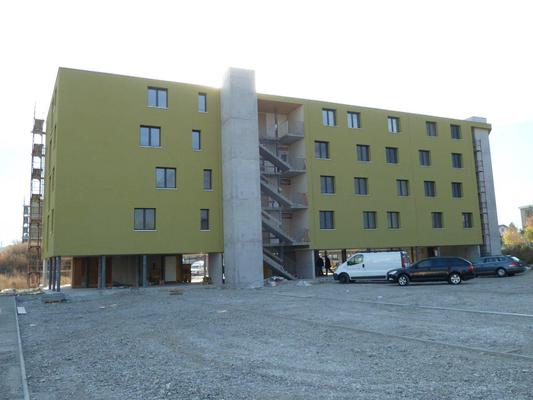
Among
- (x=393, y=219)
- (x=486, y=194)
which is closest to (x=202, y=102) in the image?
(x=393, y=219)

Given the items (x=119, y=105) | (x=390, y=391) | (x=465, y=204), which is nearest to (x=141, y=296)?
(x=119, y=105)

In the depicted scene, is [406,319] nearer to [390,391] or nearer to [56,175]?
[390,391]

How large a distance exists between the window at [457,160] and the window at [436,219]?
505cm

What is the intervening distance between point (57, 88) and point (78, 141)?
12.4ft

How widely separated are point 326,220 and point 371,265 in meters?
6.74

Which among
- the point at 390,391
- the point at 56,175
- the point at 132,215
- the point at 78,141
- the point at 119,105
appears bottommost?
the point at 390,391

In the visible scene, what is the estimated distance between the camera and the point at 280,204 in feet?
115

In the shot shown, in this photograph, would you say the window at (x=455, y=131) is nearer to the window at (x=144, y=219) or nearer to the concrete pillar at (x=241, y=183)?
the concrete pillar at (x=241, y=183)

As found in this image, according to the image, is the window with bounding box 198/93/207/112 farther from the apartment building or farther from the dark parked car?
the dark parked car

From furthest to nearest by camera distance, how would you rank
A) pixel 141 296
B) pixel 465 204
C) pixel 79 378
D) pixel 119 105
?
pixel 465 204 < pixel 119 105 < pixel 141 296 < pixel 79 378

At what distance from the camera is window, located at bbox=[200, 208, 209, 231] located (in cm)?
3161

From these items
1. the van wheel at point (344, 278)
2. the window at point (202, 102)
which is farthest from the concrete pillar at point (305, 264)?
the window at point (202, 102)

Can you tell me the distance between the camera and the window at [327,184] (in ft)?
118

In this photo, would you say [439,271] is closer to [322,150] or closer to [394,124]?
[322,150]
